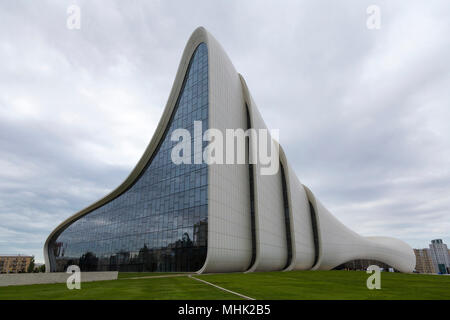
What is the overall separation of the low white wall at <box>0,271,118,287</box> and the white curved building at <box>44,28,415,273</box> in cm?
825

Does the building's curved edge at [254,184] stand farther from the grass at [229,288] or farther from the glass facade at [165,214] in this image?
the grass at [229,288]

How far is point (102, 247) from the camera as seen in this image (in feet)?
138

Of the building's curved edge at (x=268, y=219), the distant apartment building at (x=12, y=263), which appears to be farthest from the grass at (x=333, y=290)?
the distant apartment building at (x=12, y=263)

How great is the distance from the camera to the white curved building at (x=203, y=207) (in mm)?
24391

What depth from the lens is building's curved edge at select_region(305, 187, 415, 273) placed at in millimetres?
51612

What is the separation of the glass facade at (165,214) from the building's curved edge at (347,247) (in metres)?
32.9

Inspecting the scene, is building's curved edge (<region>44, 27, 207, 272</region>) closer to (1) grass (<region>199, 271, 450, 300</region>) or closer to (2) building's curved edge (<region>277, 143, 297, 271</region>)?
(2) building's curved edge (<region>277, 143, 297, 271</region>)

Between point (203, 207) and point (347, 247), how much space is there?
48294 millimetres

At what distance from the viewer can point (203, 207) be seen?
23.9 meters

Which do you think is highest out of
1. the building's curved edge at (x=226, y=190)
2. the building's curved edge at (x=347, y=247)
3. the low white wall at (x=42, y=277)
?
the building's curved edge at (x=226, y=190)

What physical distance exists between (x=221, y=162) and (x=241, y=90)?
13.7m
